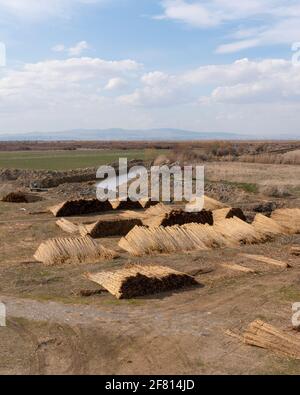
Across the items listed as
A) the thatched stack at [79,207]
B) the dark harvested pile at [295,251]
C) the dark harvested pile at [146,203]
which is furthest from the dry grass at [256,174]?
the dark harvested pile at [295,251]

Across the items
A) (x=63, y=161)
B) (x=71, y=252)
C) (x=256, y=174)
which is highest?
(x=63, y=161)

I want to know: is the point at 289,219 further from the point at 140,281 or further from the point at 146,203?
the point at 140,281

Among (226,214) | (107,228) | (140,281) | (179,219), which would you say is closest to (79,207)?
(107,228)

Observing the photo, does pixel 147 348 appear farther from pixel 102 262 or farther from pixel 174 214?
pixel 174 214

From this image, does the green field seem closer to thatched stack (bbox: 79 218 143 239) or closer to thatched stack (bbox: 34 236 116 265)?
thatched stack (bbox: 79 218 143 239)

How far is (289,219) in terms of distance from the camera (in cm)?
1903

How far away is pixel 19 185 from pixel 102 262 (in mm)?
26238

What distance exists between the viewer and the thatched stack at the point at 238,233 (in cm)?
1656

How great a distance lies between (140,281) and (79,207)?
13057 mm

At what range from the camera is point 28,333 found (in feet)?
30.6

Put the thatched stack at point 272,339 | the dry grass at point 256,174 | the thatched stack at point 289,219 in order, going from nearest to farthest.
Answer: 1. the thatched stack at point 272,339
2. the thatched stack at point 289,219
3. the dry grass at point 256,174

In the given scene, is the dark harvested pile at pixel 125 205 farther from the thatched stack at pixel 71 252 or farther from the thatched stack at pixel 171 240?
the thatched stack at pixel 71 252

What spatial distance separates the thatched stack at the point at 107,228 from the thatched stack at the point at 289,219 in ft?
16.9
